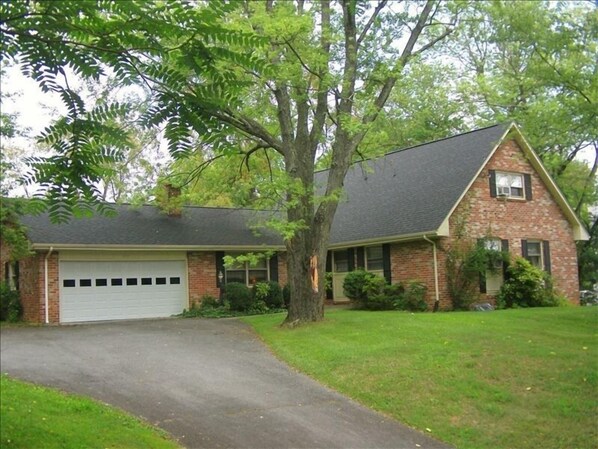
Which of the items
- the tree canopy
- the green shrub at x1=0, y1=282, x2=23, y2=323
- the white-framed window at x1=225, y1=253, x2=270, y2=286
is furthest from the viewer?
the white-framed window at x1=225, y1=253, x2=270, y2=286

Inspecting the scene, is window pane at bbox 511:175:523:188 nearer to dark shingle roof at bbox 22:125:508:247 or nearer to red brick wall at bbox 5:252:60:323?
dark shingle roof at bbox 22:125:508:247

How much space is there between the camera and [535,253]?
24.4 m

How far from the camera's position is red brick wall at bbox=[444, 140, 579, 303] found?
22438mm

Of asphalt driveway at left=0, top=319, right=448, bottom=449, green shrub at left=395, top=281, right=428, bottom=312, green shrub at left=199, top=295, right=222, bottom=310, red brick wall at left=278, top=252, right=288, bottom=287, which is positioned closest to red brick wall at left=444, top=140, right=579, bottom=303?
green shrub at left=395, top=281, right=428, bottom=312

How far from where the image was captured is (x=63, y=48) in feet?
13.0

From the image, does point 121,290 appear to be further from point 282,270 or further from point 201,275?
point 282,270

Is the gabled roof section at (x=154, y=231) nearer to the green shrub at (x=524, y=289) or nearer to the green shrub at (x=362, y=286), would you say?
the green shrub at (x=362, y=286)

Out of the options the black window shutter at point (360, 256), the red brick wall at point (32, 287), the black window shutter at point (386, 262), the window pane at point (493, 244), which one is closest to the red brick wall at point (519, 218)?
the window pane at point (493, 244)

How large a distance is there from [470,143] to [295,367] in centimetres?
→ 1400

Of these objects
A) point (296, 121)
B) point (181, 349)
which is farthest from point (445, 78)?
point (181, 349)

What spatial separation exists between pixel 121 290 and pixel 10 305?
3573 mm

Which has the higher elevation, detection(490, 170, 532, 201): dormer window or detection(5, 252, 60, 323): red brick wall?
detection(490, 170, 532, 201): dormer window

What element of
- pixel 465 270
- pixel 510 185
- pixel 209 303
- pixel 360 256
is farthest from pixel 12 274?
pixel 510 185

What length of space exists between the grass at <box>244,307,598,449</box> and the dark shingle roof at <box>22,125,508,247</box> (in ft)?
19.2
